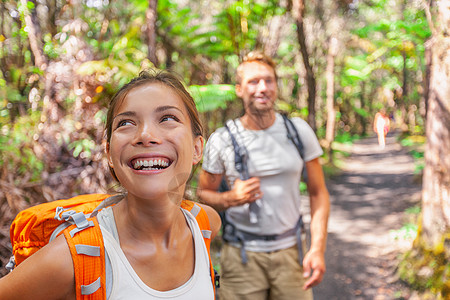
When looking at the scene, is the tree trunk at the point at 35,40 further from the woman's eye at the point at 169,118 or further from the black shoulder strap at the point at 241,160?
the woman's eye at the point at 169,118

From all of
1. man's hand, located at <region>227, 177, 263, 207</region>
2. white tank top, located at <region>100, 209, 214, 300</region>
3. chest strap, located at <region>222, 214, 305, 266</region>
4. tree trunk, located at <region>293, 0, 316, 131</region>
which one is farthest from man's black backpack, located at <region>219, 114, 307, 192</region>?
tree trunk, located at <region>293, 0, 316, 131</region>

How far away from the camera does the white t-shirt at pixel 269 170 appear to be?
94.9 inches

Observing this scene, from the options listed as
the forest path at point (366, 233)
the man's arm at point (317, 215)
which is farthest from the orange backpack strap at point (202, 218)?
the forest path at point (366, 233)

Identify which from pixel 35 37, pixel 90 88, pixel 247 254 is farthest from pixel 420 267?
pixel 35 37

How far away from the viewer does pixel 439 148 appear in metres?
4.41

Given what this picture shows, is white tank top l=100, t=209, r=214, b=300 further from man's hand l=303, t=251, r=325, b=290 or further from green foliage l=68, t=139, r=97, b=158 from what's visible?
green foliage l=68, t=139, r=97, b=158

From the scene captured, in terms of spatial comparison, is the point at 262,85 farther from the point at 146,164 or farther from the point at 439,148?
the point at 439,148

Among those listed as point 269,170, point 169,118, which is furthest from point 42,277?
point 269,170

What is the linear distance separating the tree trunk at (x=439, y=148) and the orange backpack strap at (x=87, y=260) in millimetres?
4243

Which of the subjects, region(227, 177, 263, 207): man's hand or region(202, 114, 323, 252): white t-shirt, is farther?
region(202, 114, 323, 252): white t-shirt

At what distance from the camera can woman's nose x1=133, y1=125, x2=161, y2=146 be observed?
1.10 metres

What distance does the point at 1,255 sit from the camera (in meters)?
2.87

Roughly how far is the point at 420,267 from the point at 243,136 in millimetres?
3182

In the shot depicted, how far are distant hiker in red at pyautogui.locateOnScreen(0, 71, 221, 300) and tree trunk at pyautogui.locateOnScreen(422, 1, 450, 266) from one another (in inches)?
154
